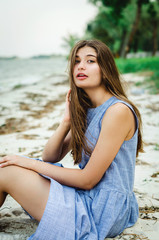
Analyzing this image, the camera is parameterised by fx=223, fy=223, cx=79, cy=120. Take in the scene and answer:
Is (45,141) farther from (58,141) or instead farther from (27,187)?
(27,187)

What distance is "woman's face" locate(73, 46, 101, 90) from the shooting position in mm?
1637

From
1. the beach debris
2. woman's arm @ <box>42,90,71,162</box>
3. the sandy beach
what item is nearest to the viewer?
the sandy beach

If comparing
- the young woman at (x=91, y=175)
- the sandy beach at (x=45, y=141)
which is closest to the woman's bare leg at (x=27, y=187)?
the young woman at (x=91, y=175)

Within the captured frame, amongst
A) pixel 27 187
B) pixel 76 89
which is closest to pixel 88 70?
pixel 76 89

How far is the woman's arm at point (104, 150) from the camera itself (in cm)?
141

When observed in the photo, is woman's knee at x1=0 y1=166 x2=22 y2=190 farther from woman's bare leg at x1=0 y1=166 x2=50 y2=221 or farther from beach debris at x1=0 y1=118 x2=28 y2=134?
beach debris at x1=0 y1=118 x2=28 y2=134

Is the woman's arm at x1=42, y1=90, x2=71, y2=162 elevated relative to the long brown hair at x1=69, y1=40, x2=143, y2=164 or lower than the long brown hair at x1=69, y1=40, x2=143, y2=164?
lower

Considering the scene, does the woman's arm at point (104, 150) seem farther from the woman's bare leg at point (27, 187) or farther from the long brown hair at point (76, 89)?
the long brown hair at point (76, 89)

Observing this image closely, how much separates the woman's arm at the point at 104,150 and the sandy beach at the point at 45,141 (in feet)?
1.55

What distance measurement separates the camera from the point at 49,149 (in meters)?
1.86

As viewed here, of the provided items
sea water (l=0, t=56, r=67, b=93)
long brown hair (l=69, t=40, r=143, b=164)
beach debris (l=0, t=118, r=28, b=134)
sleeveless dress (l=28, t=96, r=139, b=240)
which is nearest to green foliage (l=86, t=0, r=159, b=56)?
sea water (l=0, t=56, r=67, b=93)

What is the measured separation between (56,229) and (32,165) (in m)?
0.44

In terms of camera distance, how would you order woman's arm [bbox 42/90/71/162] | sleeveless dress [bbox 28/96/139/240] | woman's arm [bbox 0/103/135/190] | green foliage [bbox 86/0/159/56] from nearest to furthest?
sleeveless dress [bbox 28/96/139/240] < woman's arm [bbox 0/103/135/190] < woman's arm [bbox 42/90/71/162] < green foliage [bbox 86/0/159/56]

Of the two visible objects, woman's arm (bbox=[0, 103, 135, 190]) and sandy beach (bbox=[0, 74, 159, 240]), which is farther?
sandy beach (bbox=[0, 74, 159, 240])
